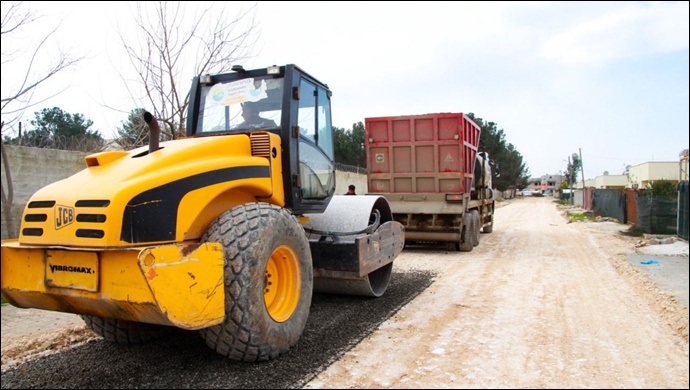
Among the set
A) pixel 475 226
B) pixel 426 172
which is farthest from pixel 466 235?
pixel 426 172

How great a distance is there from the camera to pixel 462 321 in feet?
17.8

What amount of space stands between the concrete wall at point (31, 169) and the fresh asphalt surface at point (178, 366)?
14.7ft

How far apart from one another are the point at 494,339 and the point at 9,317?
17.1 feet

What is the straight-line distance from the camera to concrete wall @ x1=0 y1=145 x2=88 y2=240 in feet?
26.3

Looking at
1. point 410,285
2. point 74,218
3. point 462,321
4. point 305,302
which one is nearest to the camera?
point 74,218

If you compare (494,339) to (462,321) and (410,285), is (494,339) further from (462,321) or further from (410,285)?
(410,285)

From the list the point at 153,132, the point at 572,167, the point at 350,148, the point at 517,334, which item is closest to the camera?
the point at 153,132

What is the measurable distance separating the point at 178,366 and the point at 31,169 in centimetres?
612

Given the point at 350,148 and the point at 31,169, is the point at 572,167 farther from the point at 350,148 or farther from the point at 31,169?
the point at 31,169

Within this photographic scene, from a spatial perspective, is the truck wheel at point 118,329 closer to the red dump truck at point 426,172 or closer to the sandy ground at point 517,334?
the sandy ground at point 517,334

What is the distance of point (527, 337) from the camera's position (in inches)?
189

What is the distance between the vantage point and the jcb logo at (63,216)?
339cm

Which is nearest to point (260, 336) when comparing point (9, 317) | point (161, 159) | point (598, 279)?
point (161, 159)

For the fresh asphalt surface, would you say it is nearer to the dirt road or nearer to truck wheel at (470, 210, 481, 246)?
the dirt road
